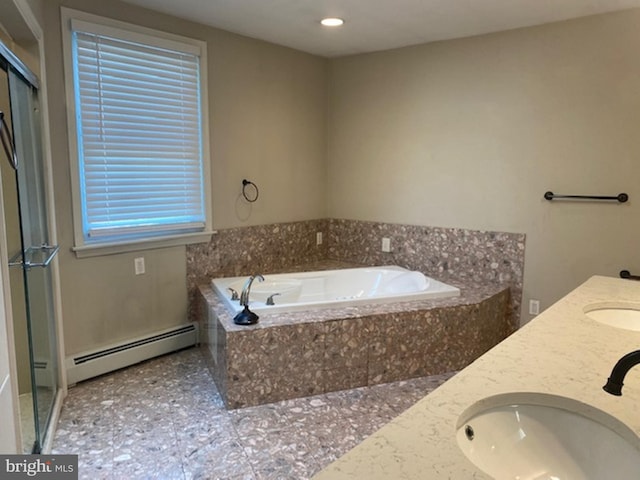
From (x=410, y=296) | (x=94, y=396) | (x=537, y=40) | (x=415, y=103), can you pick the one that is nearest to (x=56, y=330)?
(x=94, y=396)

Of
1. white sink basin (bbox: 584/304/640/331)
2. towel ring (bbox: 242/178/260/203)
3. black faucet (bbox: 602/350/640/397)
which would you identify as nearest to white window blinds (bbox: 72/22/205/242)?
towel ring (bbox: 242/178/260/203)

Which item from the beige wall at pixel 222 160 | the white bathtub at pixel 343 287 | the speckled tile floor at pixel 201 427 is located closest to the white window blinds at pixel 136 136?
the beige wall at pixel 222 160

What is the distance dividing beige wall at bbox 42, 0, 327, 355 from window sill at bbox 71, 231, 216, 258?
0.15ft

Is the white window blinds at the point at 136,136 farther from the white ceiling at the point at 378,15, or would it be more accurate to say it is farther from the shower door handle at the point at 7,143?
the shower door handle at the point at 7,143

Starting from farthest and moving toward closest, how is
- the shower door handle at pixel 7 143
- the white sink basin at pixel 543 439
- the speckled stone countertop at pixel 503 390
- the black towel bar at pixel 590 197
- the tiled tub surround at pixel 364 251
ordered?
the tiled tub surround at pixel 364 251 < the black towel bar at pixel 590 197 < the shower door handle at pixel 7 143 < the white sink basin at pixel 543 439 < the speckled stone countertop at pixel 503 390

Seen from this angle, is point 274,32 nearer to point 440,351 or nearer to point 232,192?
point 232,192

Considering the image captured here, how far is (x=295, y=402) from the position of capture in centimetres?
270

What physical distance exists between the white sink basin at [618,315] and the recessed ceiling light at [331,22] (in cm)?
242

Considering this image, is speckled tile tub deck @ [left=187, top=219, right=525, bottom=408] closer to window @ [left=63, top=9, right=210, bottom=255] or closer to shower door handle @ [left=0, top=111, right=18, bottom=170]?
window @ [left=63, top=9, right=210, bottom=255]

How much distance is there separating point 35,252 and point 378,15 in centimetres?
250

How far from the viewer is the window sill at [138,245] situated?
2.90 meters

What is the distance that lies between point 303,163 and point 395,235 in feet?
3.51

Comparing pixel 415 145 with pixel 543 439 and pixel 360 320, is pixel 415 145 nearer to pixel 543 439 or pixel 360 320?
pixel 360 320

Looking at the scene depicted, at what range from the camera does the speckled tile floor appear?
2129mm
